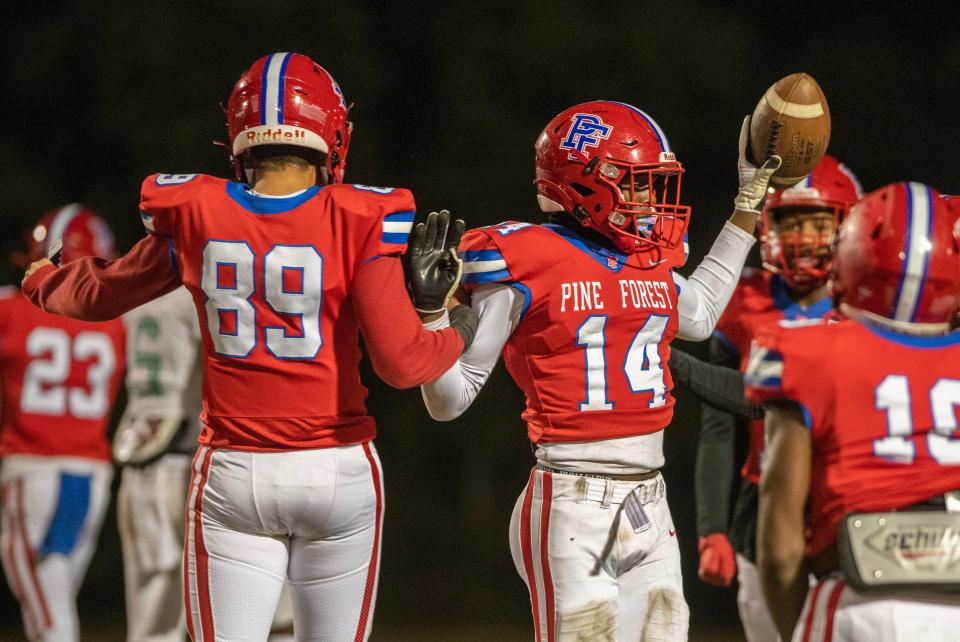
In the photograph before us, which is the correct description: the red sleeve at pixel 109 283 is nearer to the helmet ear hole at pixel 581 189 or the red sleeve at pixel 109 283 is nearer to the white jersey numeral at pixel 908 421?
the helmet ear hole at pixel 581 189

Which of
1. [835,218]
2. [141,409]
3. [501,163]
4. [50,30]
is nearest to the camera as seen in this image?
Answer: [835,218]

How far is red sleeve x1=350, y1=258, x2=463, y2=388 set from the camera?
2615mm

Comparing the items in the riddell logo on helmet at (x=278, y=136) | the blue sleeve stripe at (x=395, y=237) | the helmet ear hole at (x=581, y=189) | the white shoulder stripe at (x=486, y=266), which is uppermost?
the riddell logo on helmet at (x=278, y=136)

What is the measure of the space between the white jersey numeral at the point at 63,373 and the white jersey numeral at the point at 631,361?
107 inches

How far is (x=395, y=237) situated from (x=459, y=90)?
219 inches

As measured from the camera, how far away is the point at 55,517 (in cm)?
486

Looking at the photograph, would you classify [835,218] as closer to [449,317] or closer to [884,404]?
[449,317]

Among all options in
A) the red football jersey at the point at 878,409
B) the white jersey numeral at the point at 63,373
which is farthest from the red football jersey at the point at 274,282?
the white jersey numeral at the point at 63,373

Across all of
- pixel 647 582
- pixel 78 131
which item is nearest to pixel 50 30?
pixel 78 131

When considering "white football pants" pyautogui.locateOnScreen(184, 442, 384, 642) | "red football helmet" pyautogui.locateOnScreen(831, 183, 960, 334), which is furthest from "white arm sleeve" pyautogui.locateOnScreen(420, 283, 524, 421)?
"red football helmet" pyautogui.locateOnScreen(831, 183, 960, 334)

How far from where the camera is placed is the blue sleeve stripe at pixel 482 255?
297 centimetres

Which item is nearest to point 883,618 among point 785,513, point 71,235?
point 785,513

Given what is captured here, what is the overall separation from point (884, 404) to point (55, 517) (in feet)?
12.2

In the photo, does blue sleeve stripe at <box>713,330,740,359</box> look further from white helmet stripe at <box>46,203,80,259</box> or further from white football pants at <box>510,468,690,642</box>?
white helmet stripe at <box>46,203,80,259</box>
